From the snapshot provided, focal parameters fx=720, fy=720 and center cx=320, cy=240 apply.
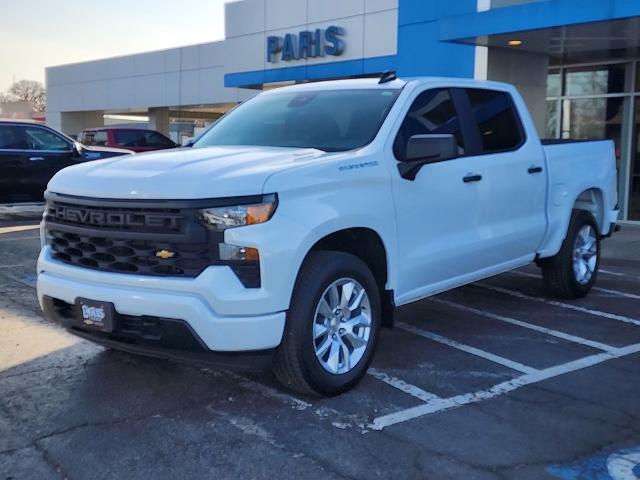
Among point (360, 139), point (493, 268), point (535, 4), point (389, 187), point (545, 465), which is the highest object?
point (535, 4)

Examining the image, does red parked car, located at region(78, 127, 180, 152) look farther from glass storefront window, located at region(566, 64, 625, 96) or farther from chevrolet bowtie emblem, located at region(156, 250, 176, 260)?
chevrolet bowtie emblem, located at region(156, 250, 176, 260)

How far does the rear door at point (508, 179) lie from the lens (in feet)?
18.8

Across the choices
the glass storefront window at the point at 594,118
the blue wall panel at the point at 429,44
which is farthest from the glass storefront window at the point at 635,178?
the blue wall panel at the point at 429,44

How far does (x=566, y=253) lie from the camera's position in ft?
22.4

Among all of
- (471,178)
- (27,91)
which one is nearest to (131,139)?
(471,178)

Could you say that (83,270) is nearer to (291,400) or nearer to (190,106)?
(291,400)

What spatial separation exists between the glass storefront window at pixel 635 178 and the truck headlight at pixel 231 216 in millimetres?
11895

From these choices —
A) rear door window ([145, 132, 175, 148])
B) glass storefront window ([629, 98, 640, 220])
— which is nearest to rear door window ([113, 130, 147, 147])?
rear door window ([145, 132, 175, 148])

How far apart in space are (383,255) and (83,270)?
1.87m

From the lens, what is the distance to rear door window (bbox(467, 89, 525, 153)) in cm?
589

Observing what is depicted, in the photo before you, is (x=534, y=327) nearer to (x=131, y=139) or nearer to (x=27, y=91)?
(x=131, y=139)

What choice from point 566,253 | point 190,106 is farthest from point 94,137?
point 566,253

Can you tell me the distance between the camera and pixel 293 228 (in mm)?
3961

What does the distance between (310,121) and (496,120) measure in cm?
179
